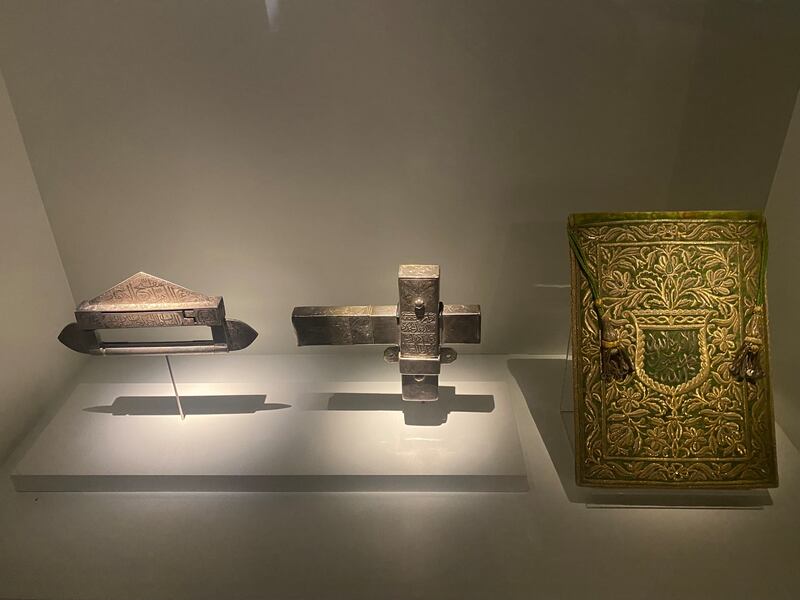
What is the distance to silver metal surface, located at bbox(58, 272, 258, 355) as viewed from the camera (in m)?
1.85

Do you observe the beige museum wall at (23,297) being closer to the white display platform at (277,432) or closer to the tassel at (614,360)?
the white display platform at (277,432)

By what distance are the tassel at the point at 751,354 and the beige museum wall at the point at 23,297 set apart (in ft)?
7.37

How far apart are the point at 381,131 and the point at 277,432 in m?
1.02

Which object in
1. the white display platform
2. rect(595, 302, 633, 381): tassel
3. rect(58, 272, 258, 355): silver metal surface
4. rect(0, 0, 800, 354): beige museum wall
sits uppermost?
rect(0, 0, 800, 354): beige museum wall

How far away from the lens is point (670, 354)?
174 cm

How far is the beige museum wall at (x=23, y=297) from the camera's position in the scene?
6.59ft

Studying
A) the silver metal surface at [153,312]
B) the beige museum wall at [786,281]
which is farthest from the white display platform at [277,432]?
the beige museum wall at [786,281]

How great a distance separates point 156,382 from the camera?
2266 mm

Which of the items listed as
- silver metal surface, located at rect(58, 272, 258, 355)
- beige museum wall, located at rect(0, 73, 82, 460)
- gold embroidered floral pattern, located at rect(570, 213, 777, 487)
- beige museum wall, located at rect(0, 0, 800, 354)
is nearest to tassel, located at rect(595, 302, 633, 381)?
gold embroidered floral pattern, located at rect(570, 213, 777, 487)

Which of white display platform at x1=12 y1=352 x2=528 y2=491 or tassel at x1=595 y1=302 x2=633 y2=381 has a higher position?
tassel at x1=595 y1=302 x2=633 y2=381

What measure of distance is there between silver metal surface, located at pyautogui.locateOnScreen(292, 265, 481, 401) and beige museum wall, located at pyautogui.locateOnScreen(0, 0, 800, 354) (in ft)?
1.17

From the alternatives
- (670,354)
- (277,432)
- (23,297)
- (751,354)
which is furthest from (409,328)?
(23,297)

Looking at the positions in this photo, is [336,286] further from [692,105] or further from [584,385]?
[692,105]

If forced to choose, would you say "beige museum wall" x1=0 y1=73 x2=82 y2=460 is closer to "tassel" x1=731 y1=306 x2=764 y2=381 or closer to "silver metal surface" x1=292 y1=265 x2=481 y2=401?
"silver metal surface" x1=292 y1=265 x2=481 y2=401
